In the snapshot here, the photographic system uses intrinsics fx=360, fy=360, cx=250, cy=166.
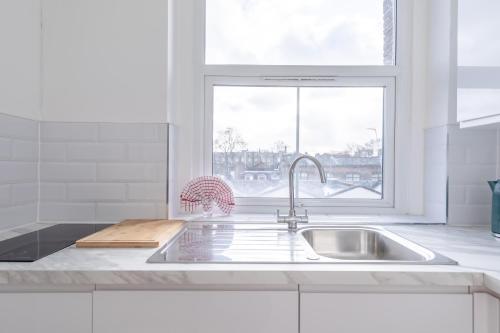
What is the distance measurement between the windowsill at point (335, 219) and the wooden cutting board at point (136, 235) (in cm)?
19

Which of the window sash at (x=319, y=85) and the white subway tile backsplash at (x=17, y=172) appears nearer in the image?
the white subway tile backsplash at (x=17, y=172)

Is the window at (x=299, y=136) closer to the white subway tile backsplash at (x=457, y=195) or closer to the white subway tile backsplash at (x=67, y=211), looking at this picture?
the white subway tile backsplash at (x=457, y=195)

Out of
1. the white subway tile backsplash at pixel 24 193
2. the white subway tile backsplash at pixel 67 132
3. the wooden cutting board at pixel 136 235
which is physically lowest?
the wooden cutting board at pixel 136 235

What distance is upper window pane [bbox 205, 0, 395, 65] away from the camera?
1946 millimetres

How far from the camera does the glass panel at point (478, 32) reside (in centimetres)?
125

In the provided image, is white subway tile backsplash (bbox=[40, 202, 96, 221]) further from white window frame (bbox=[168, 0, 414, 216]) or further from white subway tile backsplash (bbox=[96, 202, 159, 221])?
white window frame (bbox=[168, 0, 414, 216])

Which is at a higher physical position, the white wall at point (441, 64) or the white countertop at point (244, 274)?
the white wall at point (441, 64)

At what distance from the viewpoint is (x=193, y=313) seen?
3.29ft

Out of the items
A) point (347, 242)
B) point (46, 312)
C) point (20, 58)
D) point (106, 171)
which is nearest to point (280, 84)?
point (347, 242)

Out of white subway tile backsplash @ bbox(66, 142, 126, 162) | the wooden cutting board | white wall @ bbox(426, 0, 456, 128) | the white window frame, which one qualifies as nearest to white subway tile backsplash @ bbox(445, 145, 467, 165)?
white wall @ bbox(426, 0, 456, 128)

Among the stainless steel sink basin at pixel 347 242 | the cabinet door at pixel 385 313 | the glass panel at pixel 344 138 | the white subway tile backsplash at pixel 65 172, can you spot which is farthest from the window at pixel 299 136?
the cabinet door at pixel 385 313

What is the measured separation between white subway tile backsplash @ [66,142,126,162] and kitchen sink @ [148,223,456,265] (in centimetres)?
50

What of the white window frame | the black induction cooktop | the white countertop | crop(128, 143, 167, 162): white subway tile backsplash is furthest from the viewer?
the white window frame

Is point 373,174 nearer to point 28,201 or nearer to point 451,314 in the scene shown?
point 451,314
